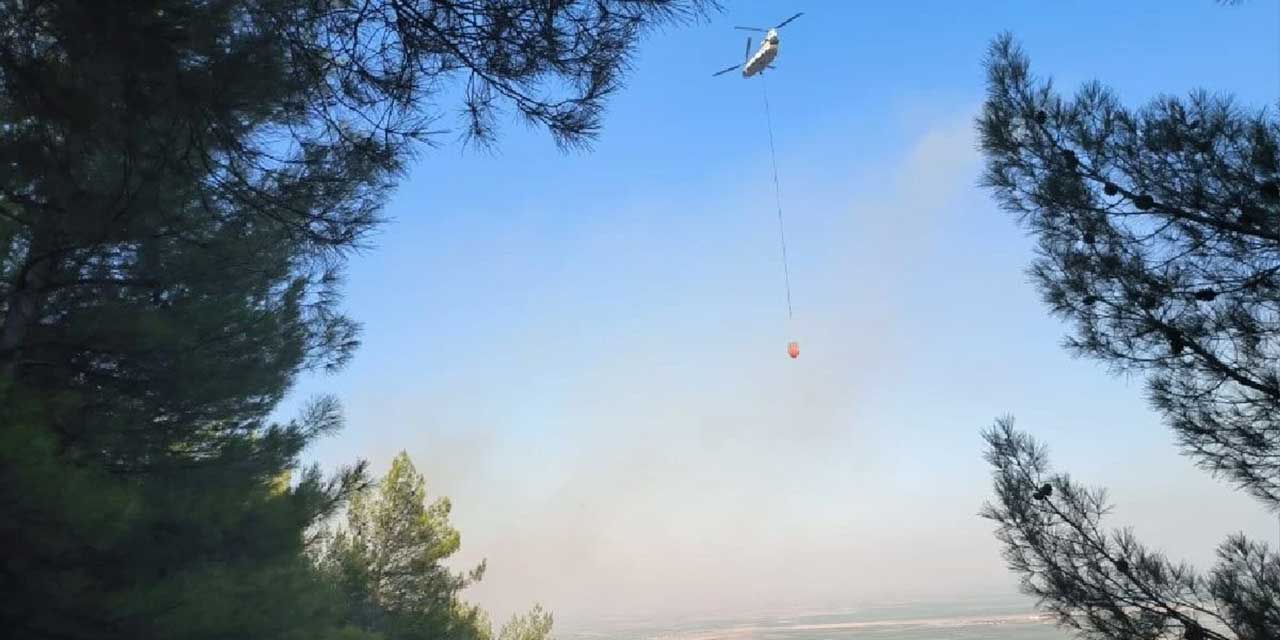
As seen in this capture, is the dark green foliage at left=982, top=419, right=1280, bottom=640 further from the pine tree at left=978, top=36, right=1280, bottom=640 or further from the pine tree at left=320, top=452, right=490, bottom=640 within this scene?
the pine tree at left=320, top=452, right=490, bottom=640

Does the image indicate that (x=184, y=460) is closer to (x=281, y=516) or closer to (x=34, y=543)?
(x=281, y=516)

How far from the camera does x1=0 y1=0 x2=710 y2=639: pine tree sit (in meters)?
2.65

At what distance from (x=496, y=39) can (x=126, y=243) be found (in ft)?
11.5

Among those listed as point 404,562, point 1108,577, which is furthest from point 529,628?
point 1108,577

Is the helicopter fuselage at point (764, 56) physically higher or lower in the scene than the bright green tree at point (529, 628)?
higher

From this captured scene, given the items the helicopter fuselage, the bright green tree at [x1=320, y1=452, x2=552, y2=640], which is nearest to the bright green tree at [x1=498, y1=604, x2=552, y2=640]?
the bright green tree at [x1=320, y1=452, x2=552, y2=640]

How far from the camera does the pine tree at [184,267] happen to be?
2652 millimetres

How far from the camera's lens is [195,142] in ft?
9.62

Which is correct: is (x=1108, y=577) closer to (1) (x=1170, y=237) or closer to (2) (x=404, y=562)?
(1) (x=1170, y=237)

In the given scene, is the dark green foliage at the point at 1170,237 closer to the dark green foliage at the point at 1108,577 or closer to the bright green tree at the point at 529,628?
the dark green foliage at the point at 1108,577

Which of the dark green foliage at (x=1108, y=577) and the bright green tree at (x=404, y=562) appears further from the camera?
the bright green tree at (x=404, y=562)

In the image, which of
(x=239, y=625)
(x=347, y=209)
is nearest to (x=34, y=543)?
(x=239, y=625)

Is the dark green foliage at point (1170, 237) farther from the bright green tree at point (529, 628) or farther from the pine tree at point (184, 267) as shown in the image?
the bright green tree at point (529, 628)

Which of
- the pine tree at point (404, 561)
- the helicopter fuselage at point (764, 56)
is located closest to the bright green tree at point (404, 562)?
the pine tree at point (404, 561)
